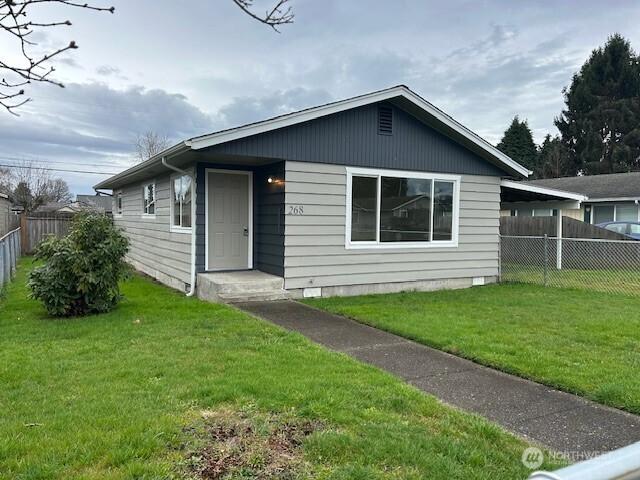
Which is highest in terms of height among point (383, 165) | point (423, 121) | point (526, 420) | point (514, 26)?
point (514, 26)

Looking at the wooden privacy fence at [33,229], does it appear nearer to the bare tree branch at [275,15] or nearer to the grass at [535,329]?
the grass at [535,329]

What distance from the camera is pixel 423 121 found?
32.9 feet

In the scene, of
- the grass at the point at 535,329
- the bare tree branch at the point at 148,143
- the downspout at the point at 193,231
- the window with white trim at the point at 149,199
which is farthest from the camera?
the bare tree branch at the point at 148,143

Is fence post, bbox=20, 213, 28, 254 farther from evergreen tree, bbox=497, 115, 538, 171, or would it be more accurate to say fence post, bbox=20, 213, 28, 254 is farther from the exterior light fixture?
evergreen tree, bbox=497, 115, 538, 171

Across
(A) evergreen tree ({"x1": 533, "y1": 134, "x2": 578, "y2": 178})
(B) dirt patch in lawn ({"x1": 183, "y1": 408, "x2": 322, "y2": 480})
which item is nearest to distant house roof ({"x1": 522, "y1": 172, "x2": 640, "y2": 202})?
(A) evergreen tree ({"x1": 533, "y1": 134, "x2": 578, "y2": 178})

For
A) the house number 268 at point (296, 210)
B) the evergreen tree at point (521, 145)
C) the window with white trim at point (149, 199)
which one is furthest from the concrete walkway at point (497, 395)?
the evergreen tree at point (521, 145)

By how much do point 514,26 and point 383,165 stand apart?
15.4ft

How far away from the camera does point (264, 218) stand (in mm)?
9609

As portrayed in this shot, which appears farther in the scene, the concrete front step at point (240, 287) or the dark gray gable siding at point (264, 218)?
the dark gray gable siding at point (264, 218)

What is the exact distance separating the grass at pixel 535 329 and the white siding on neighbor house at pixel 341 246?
562 millimetres

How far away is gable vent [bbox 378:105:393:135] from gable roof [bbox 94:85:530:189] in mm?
231

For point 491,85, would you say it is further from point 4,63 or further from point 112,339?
point 4,63

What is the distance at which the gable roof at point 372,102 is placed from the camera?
26.2 ft

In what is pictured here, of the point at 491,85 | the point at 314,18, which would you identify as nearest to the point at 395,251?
the point at 314,18
